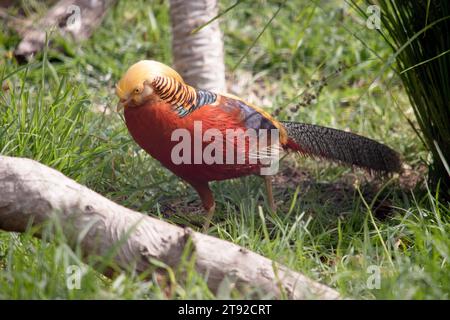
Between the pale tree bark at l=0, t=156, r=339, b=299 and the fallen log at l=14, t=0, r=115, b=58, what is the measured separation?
2.91 m

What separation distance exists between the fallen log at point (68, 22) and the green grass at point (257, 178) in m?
0.13

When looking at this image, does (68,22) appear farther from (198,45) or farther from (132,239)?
(132,239)

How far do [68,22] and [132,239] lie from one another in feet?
10.3

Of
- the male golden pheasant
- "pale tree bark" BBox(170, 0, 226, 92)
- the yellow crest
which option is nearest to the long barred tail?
the male golden pheasant

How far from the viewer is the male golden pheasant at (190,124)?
3.28 m

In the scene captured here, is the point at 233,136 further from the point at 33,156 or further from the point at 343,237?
the point at 33,156

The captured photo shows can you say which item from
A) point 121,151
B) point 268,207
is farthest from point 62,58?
point 268,207

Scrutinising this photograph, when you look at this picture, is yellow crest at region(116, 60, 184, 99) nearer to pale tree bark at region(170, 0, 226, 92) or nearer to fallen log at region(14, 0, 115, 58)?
pale tree bark at region(170, 0, 226, 92)

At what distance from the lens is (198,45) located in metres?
5.10

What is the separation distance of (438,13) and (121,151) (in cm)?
188

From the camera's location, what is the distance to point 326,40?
6.16m
